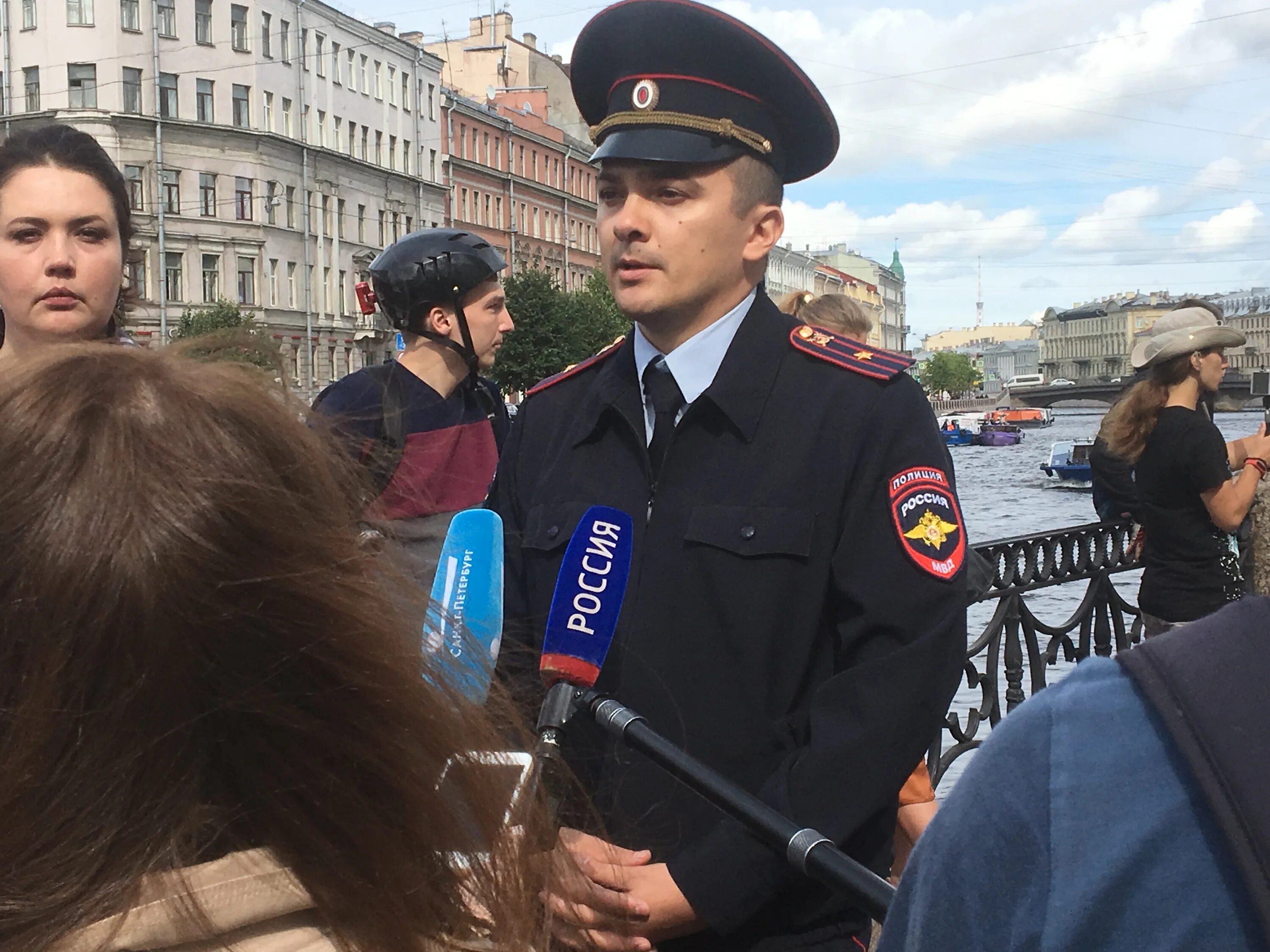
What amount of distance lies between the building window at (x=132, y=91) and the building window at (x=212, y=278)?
534cm

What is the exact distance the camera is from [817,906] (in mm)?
1900

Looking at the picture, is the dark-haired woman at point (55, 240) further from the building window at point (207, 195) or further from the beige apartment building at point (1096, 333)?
the beige apartment building at point (1096, 333)

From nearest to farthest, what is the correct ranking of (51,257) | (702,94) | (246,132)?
(702,94) < (51,257) < (246,132)

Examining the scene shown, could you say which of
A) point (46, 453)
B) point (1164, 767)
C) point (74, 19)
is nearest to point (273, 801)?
point (46, 453)

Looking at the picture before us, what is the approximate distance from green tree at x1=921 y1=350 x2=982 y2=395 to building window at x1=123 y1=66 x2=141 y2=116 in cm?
11153

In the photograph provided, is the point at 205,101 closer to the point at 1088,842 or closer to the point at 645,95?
the point at 645,95

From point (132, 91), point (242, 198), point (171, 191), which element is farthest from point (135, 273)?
point (242, 198)

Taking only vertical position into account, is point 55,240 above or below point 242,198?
below

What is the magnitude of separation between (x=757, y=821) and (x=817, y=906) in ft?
1.54

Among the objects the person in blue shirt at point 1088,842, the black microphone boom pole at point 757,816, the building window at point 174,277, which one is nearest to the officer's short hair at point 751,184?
the black microphone boom pole at point 757,816

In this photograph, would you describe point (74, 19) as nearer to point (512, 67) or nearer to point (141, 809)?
point (512, 67)

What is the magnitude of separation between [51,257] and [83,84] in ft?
159

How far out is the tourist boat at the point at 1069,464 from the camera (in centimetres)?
2706

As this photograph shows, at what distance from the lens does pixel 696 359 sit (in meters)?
2.18
